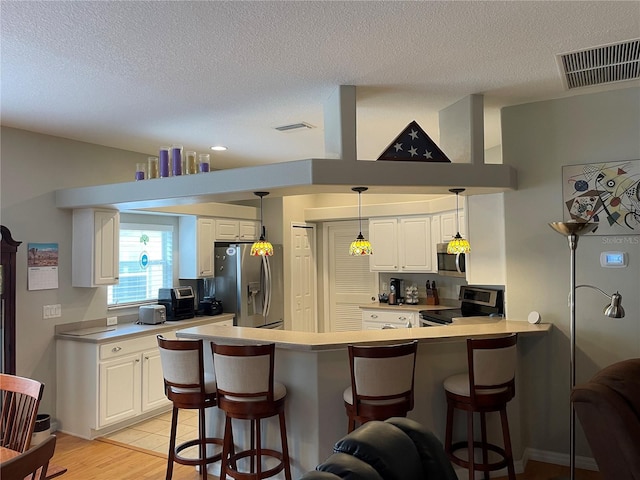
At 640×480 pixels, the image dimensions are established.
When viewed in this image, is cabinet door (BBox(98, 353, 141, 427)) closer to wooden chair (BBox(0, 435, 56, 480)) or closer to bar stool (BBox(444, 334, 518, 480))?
wooden chair (BBox(0, 435, 56, 480))

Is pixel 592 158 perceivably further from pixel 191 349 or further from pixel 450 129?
pixel 191 349

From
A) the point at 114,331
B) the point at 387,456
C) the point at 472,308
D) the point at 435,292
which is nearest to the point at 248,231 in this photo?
the point at 114,331

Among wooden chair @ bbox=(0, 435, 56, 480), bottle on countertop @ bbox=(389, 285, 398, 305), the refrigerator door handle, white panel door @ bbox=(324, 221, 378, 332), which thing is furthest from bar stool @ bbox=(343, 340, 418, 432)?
white panel door @ bbox=(324, 221, 378, 332)

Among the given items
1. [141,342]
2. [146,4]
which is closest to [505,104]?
[146,4]

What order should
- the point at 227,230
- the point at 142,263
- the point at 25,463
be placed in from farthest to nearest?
the point at 227,230 → the point at 142,263 → the point at 25,463

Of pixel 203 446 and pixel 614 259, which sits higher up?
pixel 614 259

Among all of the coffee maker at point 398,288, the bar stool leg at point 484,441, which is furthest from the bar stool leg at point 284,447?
the coffee maker at point 398,288

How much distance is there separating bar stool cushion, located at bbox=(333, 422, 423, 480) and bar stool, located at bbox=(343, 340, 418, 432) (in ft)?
3.48

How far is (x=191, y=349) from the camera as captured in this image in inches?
117

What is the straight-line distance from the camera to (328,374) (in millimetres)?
3098

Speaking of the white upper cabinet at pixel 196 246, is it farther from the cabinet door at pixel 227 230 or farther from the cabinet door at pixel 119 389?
the cabinet door at pixel 119 389

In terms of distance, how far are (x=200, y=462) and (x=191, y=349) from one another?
0.78m

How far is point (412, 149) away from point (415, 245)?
105 inches

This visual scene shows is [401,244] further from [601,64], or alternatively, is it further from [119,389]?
[119,389]
